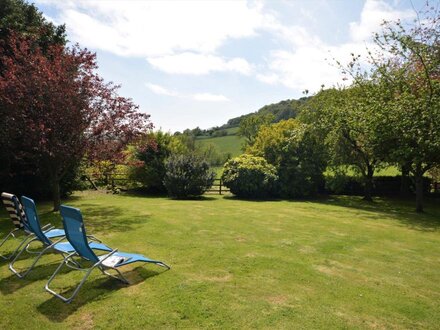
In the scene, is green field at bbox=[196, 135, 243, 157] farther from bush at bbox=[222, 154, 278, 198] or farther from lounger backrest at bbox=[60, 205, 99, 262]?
lounger backrest at bbox=[60, 205, 99, 262]

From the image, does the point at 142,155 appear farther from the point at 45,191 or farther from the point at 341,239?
the point at 341,239

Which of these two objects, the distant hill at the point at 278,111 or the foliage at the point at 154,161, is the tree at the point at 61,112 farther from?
the distant hill at the point at 278,111

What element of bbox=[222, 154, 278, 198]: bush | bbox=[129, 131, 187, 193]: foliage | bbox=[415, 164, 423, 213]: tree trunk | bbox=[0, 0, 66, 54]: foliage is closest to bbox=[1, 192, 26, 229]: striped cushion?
bbox=[0, 0, 66, 54]: foliage

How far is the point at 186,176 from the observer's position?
18.5 meters

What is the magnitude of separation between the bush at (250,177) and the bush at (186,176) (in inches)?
62.4

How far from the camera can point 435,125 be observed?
1380cm

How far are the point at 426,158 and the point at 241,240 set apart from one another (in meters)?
11.2

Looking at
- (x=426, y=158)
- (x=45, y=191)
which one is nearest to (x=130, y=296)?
(x=45, y=191)

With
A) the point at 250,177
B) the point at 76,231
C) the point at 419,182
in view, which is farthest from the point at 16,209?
the point at 419,182

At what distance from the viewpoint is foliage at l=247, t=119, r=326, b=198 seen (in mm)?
20688

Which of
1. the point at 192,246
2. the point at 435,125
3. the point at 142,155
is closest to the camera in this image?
the point at 192,246

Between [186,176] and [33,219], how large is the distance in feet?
41.2

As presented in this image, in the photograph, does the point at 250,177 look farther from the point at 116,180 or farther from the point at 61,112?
the point at 61,112

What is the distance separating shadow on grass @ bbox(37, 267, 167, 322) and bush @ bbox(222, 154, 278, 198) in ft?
44.7
